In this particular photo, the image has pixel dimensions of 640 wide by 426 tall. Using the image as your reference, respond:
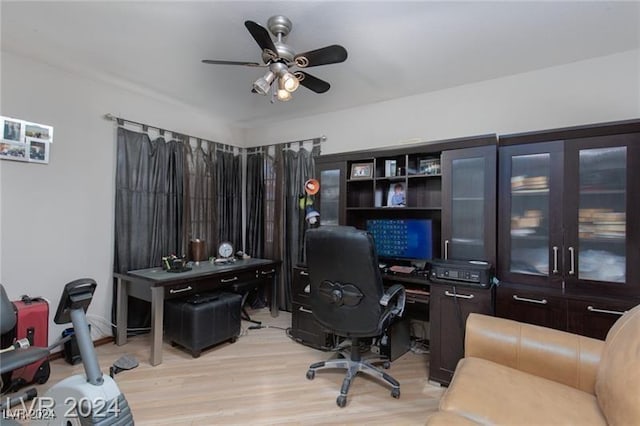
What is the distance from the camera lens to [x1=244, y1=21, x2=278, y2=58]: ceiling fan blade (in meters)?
1.54

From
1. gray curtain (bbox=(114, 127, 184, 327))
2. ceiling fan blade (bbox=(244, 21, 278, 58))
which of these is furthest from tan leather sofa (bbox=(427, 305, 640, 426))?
gray curtain (bbox=(114, 127, 184, 327))

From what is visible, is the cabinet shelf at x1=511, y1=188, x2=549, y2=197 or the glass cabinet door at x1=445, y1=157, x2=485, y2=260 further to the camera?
the glass cabinet door at x1=445, y1=157, x2=485, y2=260

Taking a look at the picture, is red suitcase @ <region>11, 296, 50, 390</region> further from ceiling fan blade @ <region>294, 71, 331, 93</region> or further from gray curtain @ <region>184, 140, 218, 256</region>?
ceiling fan blade @ <region>294, 71, 331, 93</region>

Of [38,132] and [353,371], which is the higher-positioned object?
[38,132]

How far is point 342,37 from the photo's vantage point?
6.83ft

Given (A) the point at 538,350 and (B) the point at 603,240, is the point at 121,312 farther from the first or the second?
(B) the point at 603,240

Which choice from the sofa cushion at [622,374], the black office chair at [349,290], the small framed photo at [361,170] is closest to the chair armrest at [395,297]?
the black office chair at [349,290]

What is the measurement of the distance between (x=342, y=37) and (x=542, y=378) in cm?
233

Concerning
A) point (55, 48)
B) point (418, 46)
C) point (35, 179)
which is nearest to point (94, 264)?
point (35, 179)

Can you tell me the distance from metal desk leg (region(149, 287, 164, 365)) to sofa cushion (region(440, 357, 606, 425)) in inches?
85.5

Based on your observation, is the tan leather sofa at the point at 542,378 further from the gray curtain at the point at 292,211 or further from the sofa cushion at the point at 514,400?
the gray curtain at the point at 292,211

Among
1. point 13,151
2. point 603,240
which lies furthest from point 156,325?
point 603,240

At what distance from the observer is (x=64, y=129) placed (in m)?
2.57

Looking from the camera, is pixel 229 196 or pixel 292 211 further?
pixel 229 196
